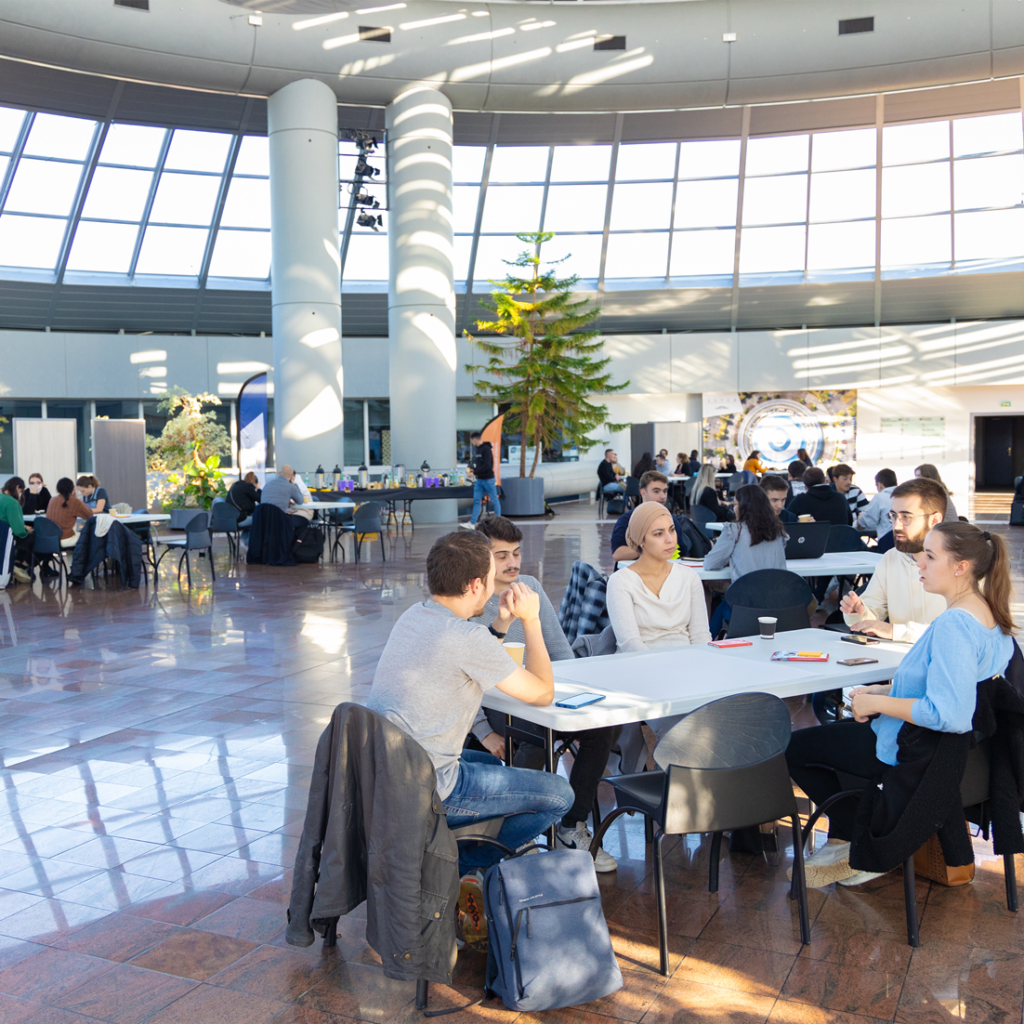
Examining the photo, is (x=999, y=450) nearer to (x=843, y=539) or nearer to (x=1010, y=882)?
(x=843, y=539)

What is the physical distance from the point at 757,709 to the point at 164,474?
1786 centimetres

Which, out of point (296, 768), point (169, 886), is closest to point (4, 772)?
point (296, 768)

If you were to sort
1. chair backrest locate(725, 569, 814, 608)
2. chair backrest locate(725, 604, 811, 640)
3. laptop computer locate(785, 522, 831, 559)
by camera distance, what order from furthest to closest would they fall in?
laptop computer locate(785, 522, 831, 559), chair backrest locate(725, 569, 814, 608), chair backrest locate(725, 604, 811, 640)

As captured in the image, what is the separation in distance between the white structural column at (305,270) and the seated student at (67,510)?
4.15m

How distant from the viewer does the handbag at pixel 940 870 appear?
3.04 metres

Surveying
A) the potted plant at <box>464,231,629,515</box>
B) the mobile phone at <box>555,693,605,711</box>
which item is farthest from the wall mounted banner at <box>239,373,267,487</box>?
the mobile phone at <box>555,693,605,711</box>

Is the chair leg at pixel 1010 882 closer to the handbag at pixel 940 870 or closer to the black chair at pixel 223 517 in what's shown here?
the handbag at pixel 940 870

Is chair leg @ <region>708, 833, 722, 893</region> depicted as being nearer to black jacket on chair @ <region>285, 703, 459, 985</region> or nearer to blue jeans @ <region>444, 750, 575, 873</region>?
blue jeans @ <region>444, 750, 575, 873</region>

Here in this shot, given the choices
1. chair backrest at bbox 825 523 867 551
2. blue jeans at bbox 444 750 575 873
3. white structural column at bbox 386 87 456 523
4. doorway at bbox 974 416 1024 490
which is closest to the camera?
blue jeans at bbox 444 750 575 873

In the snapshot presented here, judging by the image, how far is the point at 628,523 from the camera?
541 cm

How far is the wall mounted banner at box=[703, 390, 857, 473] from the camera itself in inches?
902

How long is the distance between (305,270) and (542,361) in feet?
22.8

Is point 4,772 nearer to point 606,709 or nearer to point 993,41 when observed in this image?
point 606,709

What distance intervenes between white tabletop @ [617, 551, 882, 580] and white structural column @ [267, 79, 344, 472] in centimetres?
921
